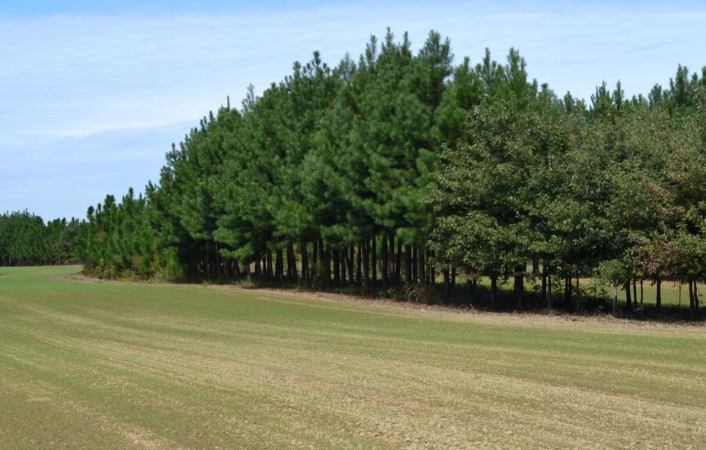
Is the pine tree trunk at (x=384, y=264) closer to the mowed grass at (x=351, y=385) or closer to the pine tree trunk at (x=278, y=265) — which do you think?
the pine tree trunk at (x=278, y=265)

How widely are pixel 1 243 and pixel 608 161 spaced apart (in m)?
151

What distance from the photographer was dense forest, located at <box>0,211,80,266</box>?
140m

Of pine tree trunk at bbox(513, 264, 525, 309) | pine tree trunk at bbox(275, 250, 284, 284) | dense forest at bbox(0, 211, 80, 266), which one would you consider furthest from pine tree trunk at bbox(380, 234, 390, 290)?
dense forest at bbox(0, 211, 80, 266)

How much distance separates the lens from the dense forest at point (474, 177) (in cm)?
2802

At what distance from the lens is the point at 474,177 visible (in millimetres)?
31609

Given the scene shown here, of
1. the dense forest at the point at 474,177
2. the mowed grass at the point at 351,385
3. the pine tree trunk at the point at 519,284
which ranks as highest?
the dense forest at the point at 474,177

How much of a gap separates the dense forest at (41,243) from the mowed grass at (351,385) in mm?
119131

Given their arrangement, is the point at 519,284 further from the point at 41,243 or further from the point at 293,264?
the point at 41,243

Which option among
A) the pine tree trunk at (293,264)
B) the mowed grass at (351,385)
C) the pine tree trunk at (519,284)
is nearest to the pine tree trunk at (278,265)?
the pine tree trunk at (293,264)

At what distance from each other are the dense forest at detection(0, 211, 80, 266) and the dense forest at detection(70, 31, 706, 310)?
9552cm

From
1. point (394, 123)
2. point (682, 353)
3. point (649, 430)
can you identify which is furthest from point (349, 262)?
point (649, 430)

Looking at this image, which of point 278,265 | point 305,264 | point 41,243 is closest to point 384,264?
point 305,264

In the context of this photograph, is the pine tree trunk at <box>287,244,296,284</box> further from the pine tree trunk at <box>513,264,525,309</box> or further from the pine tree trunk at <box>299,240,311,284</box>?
the pine tree trunk at <box>513,264,525,309</box>

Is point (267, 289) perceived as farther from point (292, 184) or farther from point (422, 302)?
point (422, 302)
